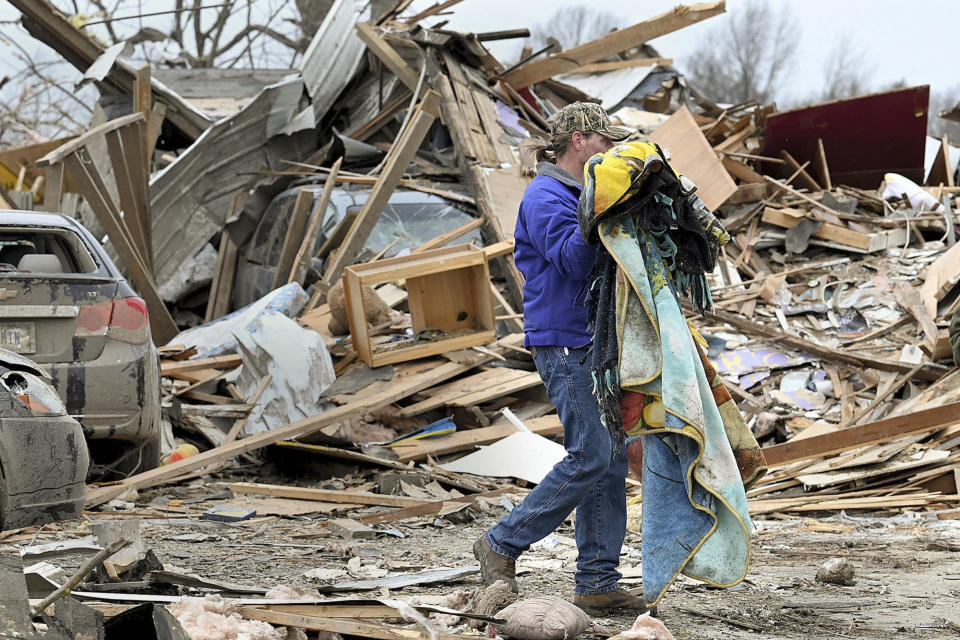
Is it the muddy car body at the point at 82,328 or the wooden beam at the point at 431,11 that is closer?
the muddy car body at the point at 82,328

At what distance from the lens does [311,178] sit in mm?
13102

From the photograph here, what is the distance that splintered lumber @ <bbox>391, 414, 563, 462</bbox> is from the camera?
8078 millimetres


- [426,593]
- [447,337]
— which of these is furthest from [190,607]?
[447,337]

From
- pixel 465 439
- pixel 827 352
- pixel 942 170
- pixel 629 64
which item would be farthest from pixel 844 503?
pixel 629 64

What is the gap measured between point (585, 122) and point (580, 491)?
1.48 m

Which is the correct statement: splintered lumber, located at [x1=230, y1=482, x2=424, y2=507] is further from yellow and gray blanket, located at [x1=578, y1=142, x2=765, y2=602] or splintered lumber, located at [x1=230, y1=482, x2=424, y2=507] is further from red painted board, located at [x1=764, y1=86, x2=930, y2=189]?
red painted board, located at [x1=764, y1=86, x2=930, y2=189]

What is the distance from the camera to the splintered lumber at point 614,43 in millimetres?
11734

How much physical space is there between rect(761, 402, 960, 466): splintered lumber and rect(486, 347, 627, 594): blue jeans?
362 centimetres

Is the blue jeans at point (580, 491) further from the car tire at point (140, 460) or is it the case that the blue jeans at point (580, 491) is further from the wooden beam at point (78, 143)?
the wooden beam at point (78, 143)

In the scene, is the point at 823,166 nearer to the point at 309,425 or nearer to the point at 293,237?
the point at 293,237

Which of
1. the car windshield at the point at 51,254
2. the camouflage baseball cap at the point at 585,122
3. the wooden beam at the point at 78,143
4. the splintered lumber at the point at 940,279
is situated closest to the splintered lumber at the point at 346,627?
the camouflage baseball cap at the point at 585,122

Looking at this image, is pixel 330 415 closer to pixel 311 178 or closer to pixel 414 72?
pixel 311 178

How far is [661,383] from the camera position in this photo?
3604mm

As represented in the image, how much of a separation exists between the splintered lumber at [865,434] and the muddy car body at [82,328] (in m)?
4.41
